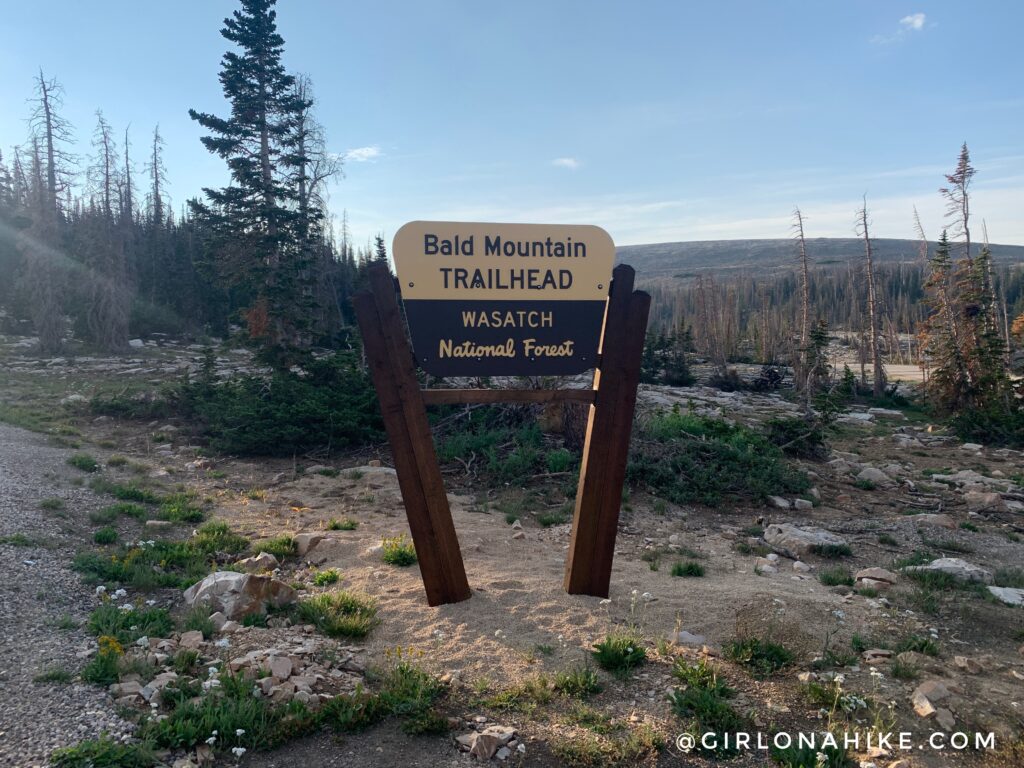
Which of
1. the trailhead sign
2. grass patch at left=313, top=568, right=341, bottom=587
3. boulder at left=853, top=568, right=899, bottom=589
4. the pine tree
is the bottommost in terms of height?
boulder at left=853, top=568, right=899, bottom=589

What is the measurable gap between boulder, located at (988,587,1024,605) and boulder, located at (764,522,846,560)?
5.14 feet

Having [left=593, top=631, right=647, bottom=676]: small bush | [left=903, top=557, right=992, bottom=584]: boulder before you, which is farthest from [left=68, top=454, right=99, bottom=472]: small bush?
[left=903, top=557, right=992, bottom=584]: boulder

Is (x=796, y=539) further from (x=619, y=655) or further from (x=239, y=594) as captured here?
(x=239, y=594)

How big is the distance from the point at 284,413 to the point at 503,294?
8430 millimetres

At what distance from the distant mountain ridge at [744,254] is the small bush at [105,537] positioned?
329 feet

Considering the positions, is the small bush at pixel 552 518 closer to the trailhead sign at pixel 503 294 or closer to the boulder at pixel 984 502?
the trailhead sign at pixel 503 294

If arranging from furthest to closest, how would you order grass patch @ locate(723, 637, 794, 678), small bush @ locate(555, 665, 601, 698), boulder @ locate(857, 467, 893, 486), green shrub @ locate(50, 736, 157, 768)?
boulder @ locate(857, 467, 893, 486) → grass patch @ locate(723, 637, 794, 678) → small bush @ locate(555, 665, 601, 698) → green shrub @ locate(50, 736, 157, 768)

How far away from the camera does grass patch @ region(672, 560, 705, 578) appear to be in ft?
19.8

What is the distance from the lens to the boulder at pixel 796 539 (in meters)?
7.04

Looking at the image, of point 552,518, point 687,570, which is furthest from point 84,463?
point 687,570

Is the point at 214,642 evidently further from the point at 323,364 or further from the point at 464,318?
the point at 323,364

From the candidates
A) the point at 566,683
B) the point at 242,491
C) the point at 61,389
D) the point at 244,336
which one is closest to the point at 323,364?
the point at 244,336

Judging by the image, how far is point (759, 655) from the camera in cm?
417

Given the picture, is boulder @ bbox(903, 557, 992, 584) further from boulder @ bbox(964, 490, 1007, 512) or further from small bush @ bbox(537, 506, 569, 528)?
small bush @ bbox(537, 506, 569, 528)
